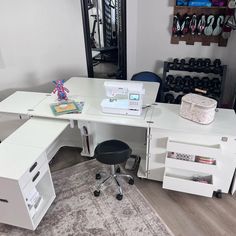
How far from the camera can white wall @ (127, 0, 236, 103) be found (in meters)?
3.06

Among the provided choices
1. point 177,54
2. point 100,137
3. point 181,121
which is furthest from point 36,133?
point 177,54

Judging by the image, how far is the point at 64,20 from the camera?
117 inches

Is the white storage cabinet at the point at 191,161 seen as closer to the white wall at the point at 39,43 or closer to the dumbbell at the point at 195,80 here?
the dumbbell at the point at 195,80

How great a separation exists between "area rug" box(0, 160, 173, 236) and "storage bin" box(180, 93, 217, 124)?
36.5 inches

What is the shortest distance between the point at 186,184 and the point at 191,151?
1.14 ft


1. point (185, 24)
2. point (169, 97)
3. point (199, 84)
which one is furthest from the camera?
point (169, 97)

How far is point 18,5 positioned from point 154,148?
2.45 meters

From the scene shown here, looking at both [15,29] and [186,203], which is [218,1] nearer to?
[186,203]

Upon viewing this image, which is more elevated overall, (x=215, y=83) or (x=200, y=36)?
(x=200, y=36)

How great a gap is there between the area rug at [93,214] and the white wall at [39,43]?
5.23ft

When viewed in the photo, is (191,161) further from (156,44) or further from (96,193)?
(156,44)

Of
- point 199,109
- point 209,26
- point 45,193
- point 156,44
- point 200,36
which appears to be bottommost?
point 45,193

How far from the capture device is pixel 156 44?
3277 millimetres

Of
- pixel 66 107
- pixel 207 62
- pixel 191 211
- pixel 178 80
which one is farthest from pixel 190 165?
pixel 207 62
